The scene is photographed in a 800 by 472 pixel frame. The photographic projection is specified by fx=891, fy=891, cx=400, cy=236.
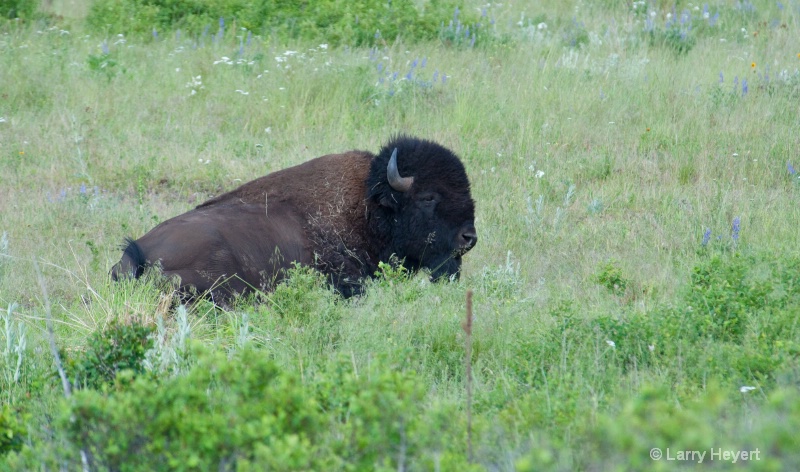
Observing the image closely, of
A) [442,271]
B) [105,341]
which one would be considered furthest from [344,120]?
[105,341]

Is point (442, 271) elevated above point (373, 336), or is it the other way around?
point (373, 336)

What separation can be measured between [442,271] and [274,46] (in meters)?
6.80

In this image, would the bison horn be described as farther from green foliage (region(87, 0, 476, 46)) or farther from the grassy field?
green foliage (region(87, 0, 476, 46))

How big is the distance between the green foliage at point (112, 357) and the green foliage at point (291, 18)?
9216 mm

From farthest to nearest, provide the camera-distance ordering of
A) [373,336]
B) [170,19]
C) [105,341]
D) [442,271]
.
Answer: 1. [170,19]
2. [442,271]
3. [373,336]
4. [105,341]

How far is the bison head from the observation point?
7.04 meters

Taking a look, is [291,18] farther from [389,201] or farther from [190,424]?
[190,424]

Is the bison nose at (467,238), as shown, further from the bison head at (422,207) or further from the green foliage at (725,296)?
the green foliage at (725,296)

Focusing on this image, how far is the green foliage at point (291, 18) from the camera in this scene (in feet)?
42.8

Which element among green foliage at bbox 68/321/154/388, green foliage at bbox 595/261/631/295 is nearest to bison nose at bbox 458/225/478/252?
green foliage at bbox 595/261/631/295

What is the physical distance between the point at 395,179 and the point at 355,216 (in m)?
0.50

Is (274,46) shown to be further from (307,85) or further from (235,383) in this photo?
(235,383)

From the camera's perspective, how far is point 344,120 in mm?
10539

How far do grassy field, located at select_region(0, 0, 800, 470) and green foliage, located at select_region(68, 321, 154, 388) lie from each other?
0.12 ft
